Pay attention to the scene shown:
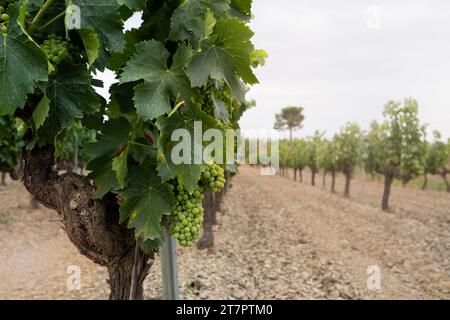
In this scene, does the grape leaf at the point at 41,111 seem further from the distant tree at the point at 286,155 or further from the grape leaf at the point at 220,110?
the distant tree at the point at 286,155

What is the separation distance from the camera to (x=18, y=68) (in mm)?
1510

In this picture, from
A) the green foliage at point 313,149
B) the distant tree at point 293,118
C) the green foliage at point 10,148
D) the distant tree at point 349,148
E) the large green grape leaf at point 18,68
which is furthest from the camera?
the distant tree at point 293,118

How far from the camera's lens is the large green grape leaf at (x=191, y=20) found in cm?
182

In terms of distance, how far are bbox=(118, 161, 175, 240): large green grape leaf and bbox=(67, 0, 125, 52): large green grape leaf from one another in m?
0.56

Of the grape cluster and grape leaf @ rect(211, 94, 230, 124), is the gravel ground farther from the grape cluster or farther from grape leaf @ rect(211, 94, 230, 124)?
the grape cluster

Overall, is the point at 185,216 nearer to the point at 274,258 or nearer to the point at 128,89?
the point at 128,89

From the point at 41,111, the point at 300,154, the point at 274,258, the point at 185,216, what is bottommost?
Result: the point at 274,258

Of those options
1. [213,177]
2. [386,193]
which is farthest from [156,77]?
[386,193]

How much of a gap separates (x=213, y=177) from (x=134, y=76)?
564mm

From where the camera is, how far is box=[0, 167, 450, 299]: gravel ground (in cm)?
664

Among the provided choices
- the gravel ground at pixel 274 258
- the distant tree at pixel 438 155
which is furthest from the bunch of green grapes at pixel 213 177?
the distant tree at pixel 438 155

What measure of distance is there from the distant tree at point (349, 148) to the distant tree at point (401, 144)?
3616mm
